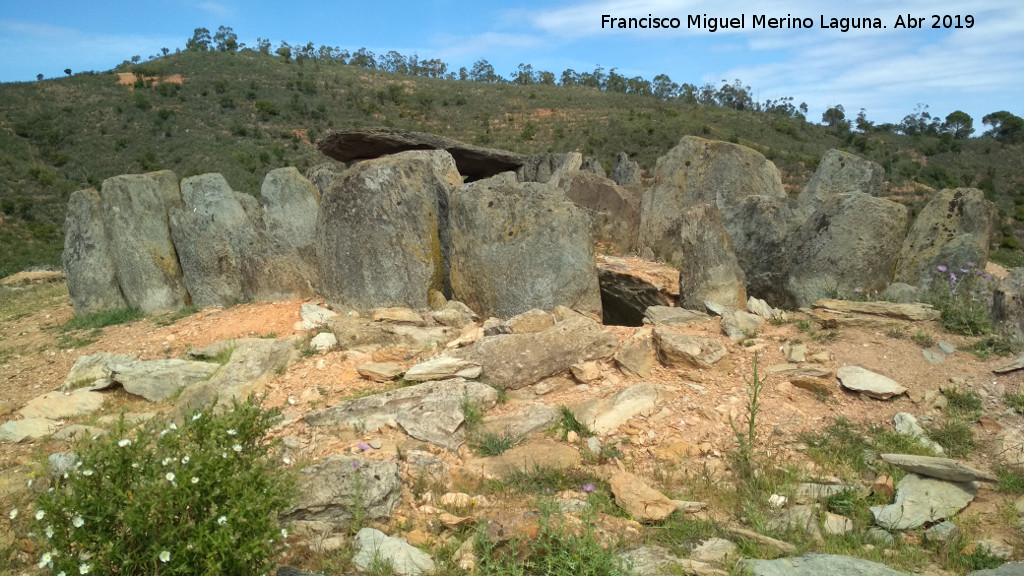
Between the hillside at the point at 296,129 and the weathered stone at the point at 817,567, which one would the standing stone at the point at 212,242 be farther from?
the hillside at the point at 296,129

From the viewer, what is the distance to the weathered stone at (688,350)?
606cm

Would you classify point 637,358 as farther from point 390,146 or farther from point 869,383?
point 390,146

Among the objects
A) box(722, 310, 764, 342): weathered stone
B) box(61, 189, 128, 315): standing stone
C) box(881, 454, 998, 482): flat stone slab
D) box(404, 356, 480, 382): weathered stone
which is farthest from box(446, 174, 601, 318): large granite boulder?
box(61, 189, 128, 315): standing stone

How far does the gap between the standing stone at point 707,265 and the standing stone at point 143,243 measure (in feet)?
22.6

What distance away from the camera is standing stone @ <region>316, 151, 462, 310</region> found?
28.1ft

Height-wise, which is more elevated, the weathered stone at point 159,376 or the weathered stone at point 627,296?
the weathered stone at point 627,296

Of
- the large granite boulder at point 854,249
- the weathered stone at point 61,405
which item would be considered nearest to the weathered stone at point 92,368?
the weathered stone at point 61,405

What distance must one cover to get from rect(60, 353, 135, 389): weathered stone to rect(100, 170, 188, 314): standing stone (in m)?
2.00

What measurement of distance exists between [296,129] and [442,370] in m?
37.2

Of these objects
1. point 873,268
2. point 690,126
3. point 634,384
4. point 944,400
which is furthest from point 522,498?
point 690,126

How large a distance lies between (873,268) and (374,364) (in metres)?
6.22

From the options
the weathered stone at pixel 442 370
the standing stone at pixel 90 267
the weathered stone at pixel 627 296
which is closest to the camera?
the weathered stone at pixel 442 370

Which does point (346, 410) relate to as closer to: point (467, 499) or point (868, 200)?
point (467, 499)

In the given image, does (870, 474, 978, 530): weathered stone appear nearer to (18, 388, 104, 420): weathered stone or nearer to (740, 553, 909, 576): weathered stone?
(740, 553, 909, 576): weathered stone
